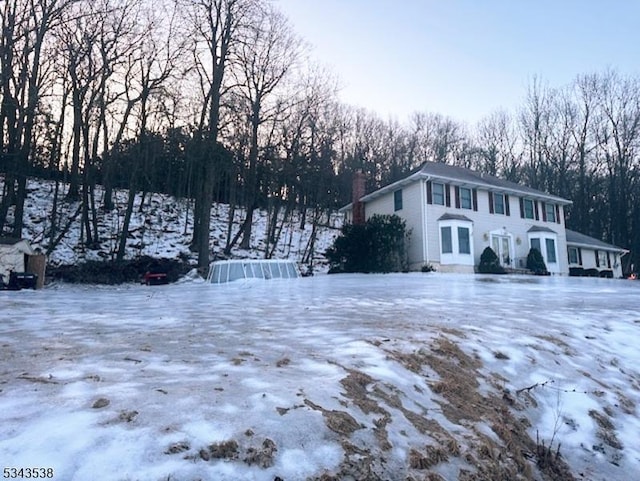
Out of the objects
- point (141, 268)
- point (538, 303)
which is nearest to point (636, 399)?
point (538, 303)

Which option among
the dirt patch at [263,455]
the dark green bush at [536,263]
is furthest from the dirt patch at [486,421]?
the dark green bush at [536,263]

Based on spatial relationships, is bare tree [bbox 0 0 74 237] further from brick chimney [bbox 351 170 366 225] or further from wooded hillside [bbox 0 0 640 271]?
brick chimney [bbox 351 170 366 225]

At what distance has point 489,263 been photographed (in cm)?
2266

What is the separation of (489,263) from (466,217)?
264 centimetres

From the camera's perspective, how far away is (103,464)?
1.98 meters

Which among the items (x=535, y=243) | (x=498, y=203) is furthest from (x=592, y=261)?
(x=498, y=203)

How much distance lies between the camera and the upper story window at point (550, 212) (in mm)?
27391

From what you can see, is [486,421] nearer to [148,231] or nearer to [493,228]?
[148,231]

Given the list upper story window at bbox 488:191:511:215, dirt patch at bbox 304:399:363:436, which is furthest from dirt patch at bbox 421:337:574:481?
upper story window at bbox 488:191:511:215

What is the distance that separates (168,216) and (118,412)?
995 inches

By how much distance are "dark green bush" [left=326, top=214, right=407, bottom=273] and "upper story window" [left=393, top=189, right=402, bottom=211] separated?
1562mm

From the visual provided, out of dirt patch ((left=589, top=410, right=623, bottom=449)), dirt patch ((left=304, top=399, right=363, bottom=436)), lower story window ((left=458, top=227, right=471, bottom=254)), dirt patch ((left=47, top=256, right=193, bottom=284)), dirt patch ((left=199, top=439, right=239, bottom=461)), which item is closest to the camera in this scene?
dirt patch ((left=199, top=439, right=239, bottom=461))

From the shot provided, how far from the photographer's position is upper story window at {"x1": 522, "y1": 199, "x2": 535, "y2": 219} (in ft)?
86.9

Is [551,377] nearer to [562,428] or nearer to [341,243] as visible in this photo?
[562,428]
